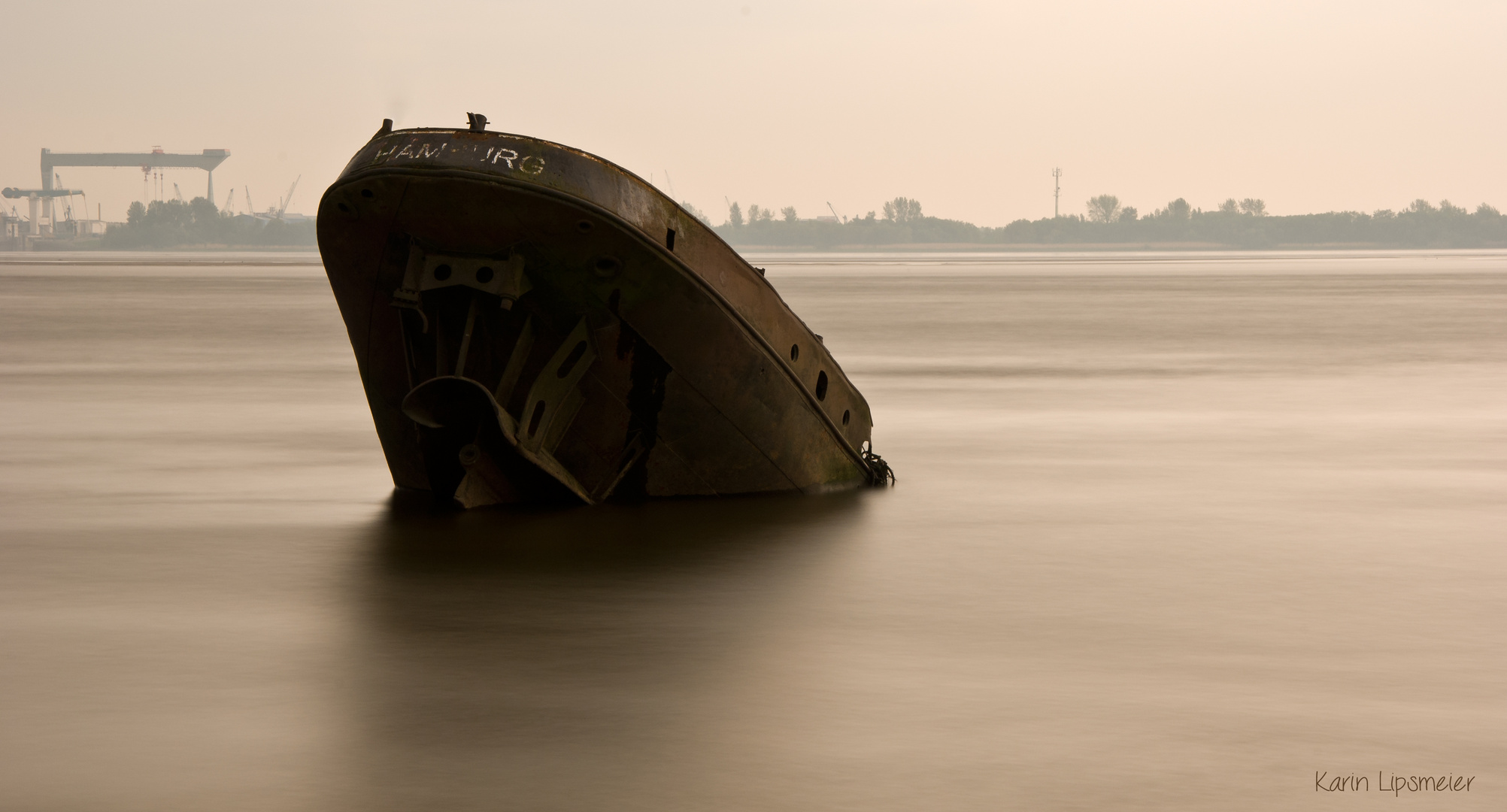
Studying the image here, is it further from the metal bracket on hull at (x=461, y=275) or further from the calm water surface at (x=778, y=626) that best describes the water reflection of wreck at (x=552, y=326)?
the calm water surface at (x=778, y=626)

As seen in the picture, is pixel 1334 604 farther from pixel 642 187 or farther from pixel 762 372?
pixel 642 187

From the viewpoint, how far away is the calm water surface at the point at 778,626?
17.9 ft

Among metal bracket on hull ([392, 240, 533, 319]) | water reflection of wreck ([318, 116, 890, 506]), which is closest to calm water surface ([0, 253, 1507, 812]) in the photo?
water reflection of wreck ([318, 116, 890, 506])

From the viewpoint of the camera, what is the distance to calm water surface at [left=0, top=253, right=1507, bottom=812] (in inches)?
215

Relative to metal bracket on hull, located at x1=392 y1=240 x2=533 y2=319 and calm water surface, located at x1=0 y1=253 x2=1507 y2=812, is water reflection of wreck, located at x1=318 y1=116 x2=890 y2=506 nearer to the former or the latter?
metal bracket on hull, located at x1=392 y1=240 x2=533 y2=319

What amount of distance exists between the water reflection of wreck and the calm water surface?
450mm

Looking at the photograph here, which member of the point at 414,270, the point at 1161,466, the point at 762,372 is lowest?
the point at 1161,466

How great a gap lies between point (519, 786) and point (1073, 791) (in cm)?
171

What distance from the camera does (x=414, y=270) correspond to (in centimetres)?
978

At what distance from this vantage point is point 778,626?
306 inches

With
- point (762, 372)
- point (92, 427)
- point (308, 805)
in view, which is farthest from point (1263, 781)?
point (92, 427)

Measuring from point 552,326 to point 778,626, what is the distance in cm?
293

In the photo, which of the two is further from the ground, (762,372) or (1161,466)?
(762,372)

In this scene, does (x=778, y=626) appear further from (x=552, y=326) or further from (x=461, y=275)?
(x=461, y=275)
